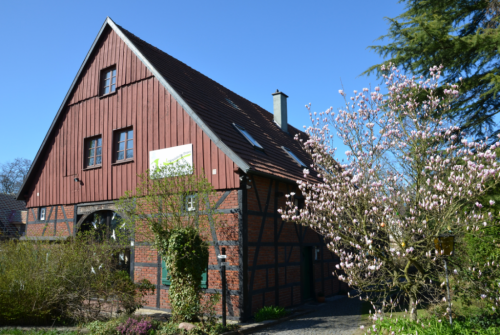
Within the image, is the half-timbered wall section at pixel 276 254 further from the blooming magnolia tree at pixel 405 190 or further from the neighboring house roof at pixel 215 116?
the blooming magnolia tree at pixel 405 190


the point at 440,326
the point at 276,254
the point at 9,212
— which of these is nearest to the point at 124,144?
the point at 276,254

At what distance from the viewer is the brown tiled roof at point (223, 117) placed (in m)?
11.1

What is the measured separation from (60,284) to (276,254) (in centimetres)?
572

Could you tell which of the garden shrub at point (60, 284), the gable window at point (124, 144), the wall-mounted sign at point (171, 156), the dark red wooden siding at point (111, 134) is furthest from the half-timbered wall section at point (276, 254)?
the gable window at point (124, 144)

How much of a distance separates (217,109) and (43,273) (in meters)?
7.12

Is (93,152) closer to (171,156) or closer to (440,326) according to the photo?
(171,156)

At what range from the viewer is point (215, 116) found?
12.1 meters

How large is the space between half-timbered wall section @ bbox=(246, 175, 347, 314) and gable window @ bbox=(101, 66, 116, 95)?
22.4 feet

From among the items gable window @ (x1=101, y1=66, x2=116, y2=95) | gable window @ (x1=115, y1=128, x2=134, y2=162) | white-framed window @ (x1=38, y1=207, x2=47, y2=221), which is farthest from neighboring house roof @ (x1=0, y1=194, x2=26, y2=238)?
gable window @ (x1=115, y1=128, x2=134, y2=162)

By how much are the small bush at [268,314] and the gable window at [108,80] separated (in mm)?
9155

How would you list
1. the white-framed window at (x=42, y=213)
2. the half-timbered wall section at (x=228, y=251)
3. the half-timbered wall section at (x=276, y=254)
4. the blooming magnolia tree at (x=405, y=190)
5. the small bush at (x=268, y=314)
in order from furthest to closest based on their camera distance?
the white-framed window at (x=42, y=213) → the half-timbered wall section at (x=276, y=254) → the half-timbered wall section at (x=228, y=251) → the small bush at (x=268, y=314) → the blooming magnolia tree at (x=405, y=190)

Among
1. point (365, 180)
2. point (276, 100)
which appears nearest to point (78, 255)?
point (365, 180)

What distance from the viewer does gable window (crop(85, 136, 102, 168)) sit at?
13.9 meters

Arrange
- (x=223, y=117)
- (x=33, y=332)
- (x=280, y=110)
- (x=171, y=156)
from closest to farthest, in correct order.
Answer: (x=33, y=332)
(x=171, y=156)
(x=223, y=117)
(x=280, y=110)
